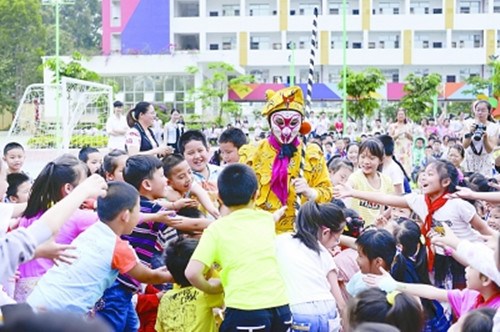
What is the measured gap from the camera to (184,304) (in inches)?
154

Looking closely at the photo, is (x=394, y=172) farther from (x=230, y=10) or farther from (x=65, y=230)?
(x=230, y=10)

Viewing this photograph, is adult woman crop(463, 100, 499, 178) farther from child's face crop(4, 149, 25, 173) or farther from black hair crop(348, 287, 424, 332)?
black hair crop(348, 287, 424, 332)

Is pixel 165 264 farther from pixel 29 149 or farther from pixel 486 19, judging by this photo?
pixel 486 19

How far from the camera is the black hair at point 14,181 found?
554 cm

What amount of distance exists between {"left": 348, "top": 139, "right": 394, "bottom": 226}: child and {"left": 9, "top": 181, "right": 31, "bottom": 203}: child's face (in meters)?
2.83

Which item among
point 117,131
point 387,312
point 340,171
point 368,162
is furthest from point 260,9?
point 387,312

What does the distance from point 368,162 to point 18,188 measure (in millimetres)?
3060

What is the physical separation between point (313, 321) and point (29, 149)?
52.1 feet

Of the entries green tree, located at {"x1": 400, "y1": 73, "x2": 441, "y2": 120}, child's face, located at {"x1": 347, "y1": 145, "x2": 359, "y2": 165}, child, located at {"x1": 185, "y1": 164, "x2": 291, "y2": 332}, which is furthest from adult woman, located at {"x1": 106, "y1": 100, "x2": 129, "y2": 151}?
green tree, located at {"x1": 400, "y1": 73, "x2": 441, "y2": 120}

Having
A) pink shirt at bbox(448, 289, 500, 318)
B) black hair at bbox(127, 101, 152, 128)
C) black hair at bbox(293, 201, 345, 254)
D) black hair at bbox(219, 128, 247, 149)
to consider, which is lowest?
pink shirt at bbox(448, 289, 500, 318)

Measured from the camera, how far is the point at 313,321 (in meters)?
3.94

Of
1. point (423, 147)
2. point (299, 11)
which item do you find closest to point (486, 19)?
point (299, 11)

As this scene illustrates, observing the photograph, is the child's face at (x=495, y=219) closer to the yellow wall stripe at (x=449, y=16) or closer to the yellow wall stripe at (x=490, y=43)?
the yellow wall stripe at (x=490, y=43)

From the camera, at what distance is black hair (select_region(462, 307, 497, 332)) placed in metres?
2.86
